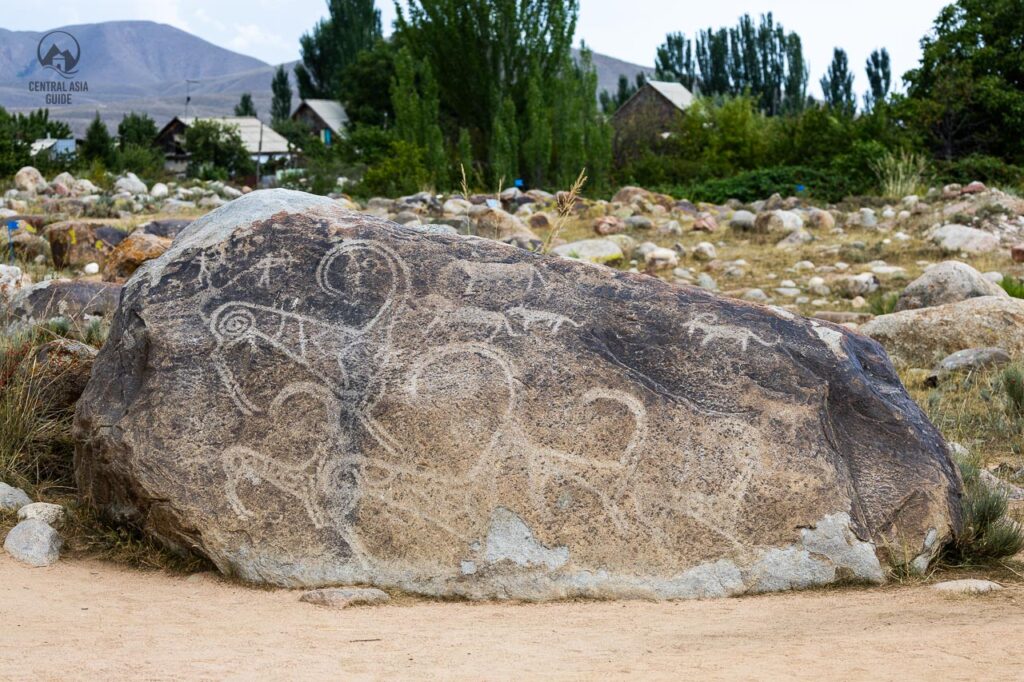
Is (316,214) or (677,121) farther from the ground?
(677,121)

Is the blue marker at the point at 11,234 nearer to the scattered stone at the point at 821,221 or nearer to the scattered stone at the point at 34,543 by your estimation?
the scattered stone at the point at 34,543

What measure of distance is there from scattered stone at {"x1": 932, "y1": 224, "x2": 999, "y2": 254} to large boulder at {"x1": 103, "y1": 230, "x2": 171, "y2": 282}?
26.7ft

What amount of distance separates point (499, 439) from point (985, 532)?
1712 mm

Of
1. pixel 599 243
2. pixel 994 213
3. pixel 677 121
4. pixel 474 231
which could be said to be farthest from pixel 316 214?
pixel 677 121

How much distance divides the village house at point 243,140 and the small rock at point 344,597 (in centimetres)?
2909

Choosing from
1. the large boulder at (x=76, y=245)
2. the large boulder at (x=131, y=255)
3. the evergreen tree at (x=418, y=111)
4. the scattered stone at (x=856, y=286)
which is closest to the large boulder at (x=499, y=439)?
the large boulder at (x=131, y=255)

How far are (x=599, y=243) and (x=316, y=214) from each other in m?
8.18

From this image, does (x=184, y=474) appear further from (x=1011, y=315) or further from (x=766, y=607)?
(x=1011, y=315)

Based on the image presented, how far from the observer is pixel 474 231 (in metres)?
13.0

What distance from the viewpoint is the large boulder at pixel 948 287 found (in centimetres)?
852

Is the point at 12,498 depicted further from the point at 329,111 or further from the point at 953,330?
the point at 329,111

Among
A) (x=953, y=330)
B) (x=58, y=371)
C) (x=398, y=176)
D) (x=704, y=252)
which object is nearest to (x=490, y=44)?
(x=398, y=176)

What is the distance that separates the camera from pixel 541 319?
12.3 feet

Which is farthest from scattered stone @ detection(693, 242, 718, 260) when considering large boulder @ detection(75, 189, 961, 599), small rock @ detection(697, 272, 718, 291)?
large boulder @ detection(75, 189, 961, 599)
